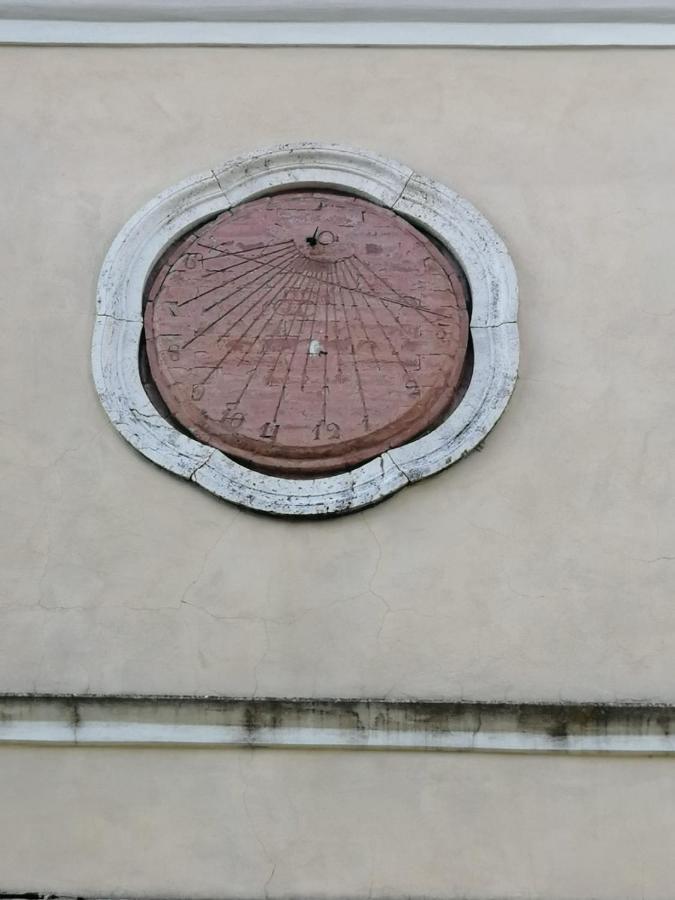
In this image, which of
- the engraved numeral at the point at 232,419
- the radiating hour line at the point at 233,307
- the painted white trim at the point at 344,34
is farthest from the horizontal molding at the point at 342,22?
the engraved numeral at the point at 232,419

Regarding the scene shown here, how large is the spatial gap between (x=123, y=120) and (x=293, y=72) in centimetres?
64

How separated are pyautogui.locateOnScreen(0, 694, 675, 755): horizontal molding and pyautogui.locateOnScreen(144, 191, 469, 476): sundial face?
0.84 metres

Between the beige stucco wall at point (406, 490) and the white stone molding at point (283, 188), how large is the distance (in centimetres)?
7

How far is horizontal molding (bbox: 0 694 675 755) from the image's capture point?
17.4ft

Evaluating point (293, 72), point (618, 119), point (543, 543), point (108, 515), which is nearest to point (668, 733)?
point (543, 543)

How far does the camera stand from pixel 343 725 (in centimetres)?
531

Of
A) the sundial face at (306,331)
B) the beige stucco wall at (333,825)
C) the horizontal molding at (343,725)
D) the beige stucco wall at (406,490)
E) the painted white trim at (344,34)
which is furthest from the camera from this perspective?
the painted white trim at (344,34)

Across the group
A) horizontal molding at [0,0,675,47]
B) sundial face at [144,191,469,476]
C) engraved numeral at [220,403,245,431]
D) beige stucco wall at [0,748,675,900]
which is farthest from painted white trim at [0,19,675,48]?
beige stucco wall at [0,748,675,900]

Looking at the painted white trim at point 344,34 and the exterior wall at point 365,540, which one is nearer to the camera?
the exterior wall at point 365,540

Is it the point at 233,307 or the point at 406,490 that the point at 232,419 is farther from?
the point at 406,490

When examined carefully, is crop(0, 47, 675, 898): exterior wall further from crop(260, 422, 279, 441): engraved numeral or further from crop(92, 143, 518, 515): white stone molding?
crop(260, 422, 279, 441): engraved numeral

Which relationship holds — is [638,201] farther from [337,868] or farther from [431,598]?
[337,868]

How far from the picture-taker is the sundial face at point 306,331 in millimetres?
5832

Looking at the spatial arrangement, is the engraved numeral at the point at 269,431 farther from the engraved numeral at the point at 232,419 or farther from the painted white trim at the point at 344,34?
the painted white trim at the point at 344,34
